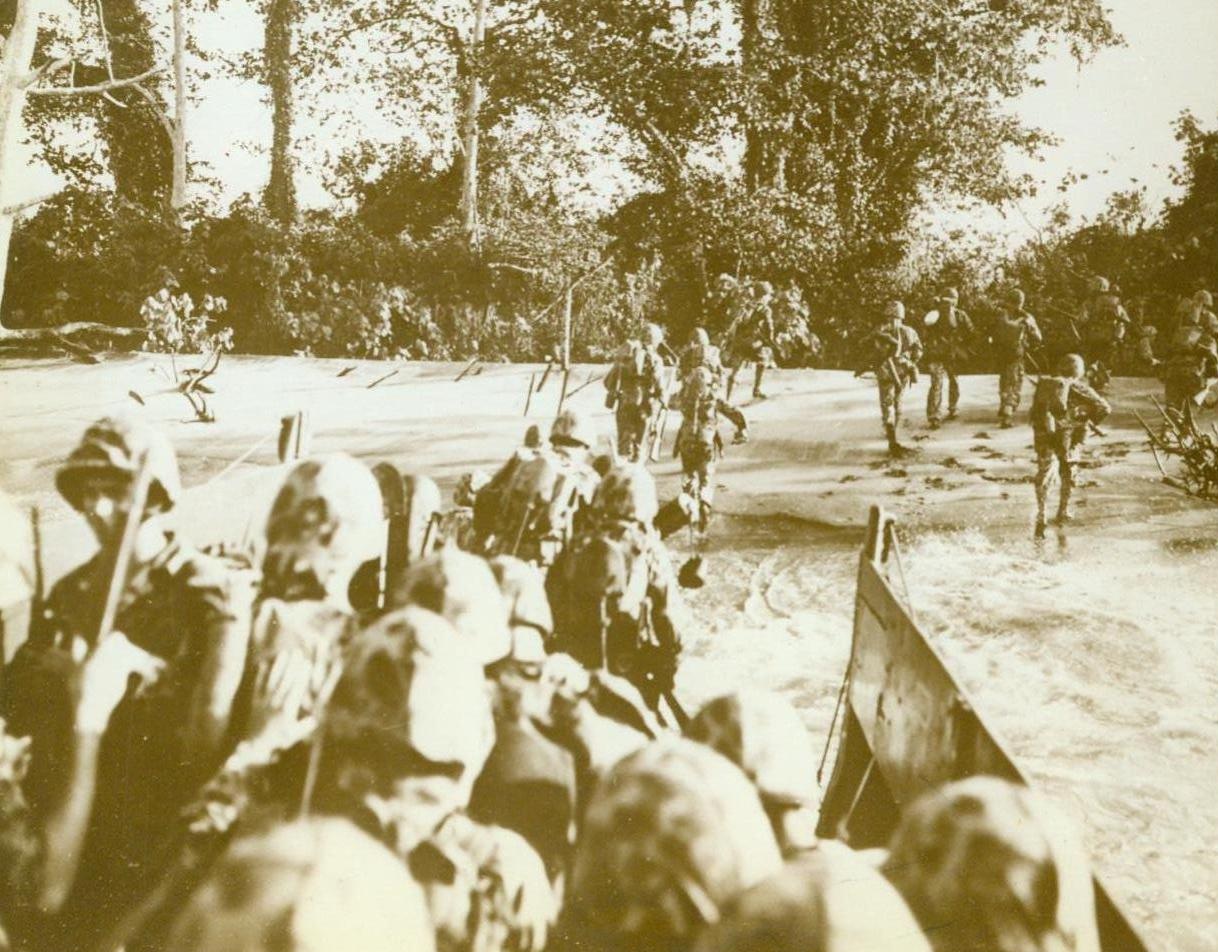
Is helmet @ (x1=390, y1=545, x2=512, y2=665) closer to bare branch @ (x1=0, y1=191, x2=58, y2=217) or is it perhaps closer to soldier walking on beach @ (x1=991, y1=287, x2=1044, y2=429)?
bare branch @ (x1=0, y1=191, x2=58, y2=217)

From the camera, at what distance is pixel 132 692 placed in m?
1.39

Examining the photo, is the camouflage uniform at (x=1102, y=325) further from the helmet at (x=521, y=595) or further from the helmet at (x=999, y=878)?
the helmet at (x=999, y=878)

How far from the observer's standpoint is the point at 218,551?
165cm

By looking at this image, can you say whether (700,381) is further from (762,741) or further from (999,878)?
(999,878)

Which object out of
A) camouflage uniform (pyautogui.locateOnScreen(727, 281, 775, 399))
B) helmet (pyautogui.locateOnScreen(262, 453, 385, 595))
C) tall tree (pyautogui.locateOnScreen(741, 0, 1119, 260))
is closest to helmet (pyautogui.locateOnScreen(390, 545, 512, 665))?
helmet (pyautogui.locateOnScreen(262, 453, 385, 595))

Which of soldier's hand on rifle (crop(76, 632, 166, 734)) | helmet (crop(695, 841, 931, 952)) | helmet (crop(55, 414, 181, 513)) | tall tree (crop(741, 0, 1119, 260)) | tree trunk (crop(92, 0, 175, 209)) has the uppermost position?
tall tree (crop(741, 0, 1119, 260))

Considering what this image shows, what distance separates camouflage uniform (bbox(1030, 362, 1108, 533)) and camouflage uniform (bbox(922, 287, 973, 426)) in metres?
1.59

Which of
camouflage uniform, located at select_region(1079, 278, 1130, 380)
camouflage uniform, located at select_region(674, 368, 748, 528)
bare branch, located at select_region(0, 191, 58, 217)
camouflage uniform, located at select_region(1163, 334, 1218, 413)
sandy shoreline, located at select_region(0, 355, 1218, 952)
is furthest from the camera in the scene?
camouflage uniform, located at select_region(674, 368, 748, 528)

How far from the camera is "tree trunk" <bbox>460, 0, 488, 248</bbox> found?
10.6 feet

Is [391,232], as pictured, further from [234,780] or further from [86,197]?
[234,780]

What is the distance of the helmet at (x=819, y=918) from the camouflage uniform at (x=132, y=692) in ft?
2.59

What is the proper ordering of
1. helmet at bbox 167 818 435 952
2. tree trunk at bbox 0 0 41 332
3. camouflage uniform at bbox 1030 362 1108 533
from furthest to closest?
camouflage uniform at bbox 1030 362 1108 533 → tree trunk at bbox 0 0 41 332 → helmet at bbox 167 818 435 952

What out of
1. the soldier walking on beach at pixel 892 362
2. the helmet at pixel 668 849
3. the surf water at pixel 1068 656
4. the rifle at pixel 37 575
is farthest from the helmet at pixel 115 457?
the soldier walking on beach at pixel 892 362

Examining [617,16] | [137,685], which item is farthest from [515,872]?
[617,16]
